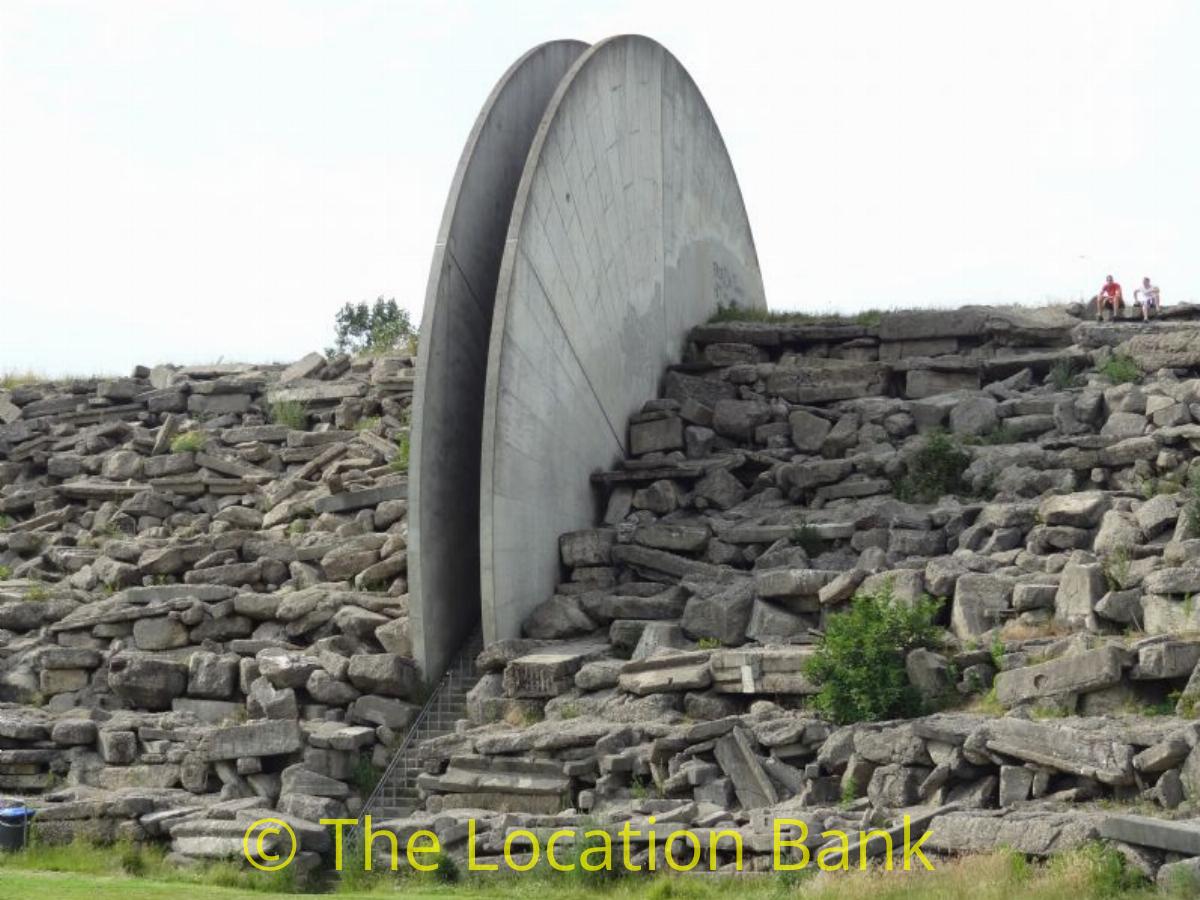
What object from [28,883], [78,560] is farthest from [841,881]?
[78,560]

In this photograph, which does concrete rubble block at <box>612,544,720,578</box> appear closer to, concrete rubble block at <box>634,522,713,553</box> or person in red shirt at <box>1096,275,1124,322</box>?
concrete rubble block at <box>634,522,713,553</box>

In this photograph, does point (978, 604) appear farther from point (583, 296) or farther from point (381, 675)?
point (583, 296)

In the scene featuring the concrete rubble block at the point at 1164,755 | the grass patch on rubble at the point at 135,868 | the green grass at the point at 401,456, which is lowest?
the grass patch on rubble at the point at 135,868

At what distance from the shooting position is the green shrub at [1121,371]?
1880 centimetres

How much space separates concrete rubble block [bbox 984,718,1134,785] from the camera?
38.3 ft

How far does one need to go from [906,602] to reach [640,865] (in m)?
3.28

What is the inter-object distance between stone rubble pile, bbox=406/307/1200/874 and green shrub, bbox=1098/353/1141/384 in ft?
0.30

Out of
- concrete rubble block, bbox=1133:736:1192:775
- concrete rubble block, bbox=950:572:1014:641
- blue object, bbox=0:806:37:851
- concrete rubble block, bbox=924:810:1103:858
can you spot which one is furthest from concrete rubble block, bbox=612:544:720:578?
blue object, bbox=0:806:37:851

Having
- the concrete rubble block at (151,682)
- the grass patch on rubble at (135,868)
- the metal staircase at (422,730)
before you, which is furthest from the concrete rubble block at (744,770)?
the concrete rubble block at (151,682)

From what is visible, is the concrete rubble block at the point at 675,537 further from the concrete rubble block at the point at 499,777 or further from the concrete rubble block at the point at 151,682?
the concrete rubble block at the point at 151,682

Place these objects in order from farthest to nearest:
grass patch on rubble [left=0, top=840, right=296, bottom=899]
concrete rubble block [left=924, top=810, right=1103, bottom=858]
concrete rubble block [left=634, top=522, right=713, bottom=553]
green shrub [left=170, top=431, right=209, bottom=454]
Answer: green shrub [left=170, top=431, right=209, bottom=454] < concrete rubble block [left=634, top=522, right=713, bottom=553] < grass patch on rubble [left=0, top=840, right=296, bottom=899] < concrete rubble block [left=924, top=810, right=1103, bottom=858]

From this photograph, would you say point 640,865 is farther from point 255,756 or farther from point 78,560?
point 78,560

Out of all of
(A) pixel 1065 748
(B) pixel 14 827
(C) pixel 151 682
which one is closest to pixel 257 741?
(C) pixel 151 682

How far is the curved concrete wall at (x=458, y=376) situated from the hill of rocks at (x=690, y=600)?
495 millimetres
